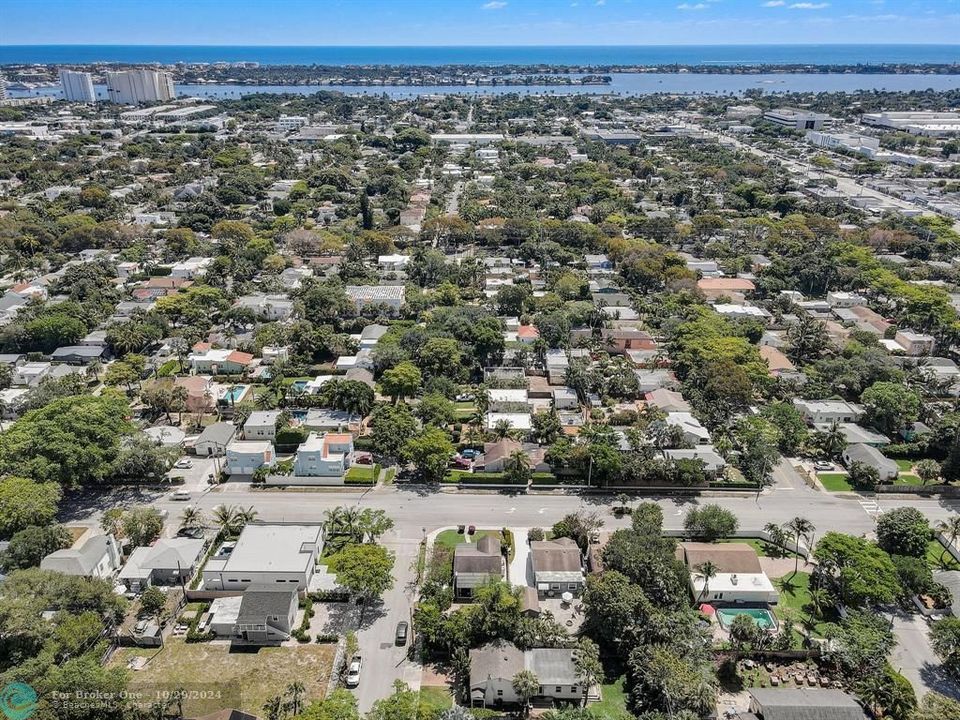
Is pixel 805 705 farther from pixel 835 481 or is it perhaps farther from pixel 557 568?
pixel 835 481

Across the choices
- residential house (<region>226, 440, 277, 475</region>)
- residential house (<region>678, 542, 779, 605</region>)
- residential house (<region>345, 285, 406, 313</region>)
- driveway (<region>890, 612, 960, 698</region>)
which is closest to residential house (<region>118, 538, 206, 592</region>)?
residential house (<region>226, 440, 277, 475</region>)

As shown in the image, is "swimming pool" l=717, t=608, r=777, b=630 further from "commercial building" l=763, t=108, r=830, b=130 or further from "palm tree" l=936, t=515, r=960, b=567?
"commercial building" l=763, t=108, r=830, b=130

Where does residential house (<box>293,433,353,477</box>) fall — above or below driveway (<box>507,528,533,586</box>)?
above

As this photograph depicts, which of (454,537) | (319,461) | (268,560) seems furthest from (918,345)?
(268,560)

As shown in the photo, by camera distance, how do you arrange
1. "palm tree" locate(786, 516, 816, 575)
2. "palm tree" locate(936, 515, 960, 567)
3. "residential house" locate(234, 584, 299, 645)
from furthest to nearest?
"palm tree" locate(936, 515, 960, 567)
"palm tree" locate(786, 516, 816, 575)
"residential house" locate(234, 584, 299, 645)

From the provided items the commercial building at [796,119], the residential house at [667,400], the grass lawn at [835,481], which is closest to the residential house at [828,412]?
the grass lawn at [835,481]

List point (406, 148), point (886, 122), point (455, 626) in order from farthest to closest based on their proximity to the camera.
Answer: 1. point (886, 122)
2. point (406, 148)
3. point (455, 626)

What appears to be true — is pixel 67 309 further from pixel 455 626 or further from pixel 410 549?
pixel 455 626

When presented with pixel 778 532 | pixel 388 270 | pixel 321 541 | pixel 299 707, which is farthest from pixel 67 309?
pixel 778 532
